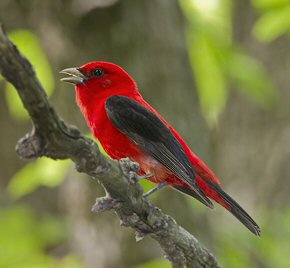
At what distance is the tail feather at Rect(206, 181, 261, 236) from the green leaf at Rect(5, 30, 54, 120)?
220 centimetres

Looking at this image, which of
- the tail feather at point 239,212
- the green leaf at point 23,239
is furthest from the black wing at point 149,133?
the green leaf at point 23,239

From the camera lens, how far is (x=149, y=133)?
12.1 feet

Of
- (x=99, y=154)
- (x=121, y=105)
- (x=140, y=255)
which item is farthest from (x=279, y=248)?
(x=99, y=154)

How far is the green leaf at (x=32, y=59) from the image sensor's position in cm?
555

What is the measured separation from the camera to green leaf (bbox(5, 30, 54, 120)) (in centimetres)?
555

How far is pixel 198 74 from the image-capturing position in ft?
18.2

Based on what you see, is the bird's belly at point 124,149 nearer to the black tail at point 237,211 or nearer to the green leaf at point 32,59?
the black tail at point 237,211

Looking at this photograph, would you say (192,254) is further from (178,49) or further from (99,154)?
(178,49)

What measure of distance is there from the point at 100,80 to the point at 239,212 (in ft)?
3.59

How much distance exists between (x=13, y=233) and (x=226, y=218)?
225cm

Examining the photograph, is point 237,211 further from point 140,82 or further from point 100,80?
point 140,82

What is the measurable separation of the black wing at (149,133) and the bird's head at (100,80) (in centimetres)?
21

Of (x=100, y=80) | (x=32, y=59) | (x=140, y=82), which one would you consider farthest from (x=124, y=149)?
(x=32, y=59)

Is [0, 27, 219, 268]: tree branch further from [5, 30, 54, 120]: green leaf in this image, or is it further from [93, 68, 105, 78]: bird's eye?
[5, 30, 54, 120]: green leaf
